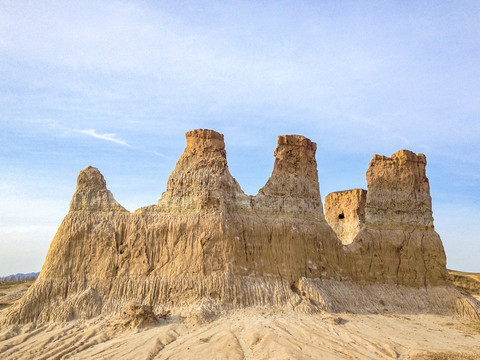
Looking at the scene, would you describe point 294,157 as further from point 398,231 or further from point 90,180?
point 90,180

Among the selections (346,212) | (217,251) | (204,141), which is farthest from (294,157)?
(346,212)

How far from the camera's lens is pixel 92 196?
2609cm

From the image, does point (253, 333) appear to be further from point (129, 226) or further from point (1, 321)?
point (1, 321)

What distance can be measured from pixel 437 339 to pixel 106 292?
15.9 meters

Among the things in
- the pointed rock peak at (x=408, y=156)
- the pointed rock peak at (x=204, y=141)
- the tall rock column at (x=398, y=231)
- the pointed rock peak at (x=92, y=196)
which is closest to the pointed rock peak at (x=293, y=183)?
the pointed rock peak at (x=204, y=141)

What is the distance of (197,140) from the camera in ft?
90.9

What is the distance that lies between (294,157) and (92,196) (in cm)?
1179

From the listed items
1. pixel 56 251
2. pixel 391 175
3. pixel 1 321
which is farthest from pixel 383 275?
pixel 1 321

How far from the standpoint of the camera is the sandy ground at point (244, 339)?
60.7 ft

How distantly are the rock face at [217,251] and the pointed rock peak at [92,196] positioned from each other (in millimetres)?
54

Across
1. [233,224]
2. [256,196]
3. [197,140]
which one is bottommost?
[233,224]

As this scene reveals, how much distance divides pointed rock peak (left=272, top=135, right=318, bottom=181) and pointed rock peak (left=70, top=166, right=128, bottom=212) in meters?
9.41

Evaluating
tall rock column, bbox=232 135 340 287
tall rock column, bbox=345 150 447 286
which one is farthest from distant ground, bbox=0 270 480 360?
tall rock column, bbox=345 150 447 286

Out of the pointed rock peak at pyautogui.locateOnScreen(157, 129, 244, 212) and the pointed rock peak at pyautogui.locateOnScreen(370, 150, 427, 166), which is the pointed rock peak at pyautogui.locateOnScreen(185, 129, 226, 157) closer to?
the pointed rock peak at pyautogui.locateOnScreen(157, 129, 244, 212)
